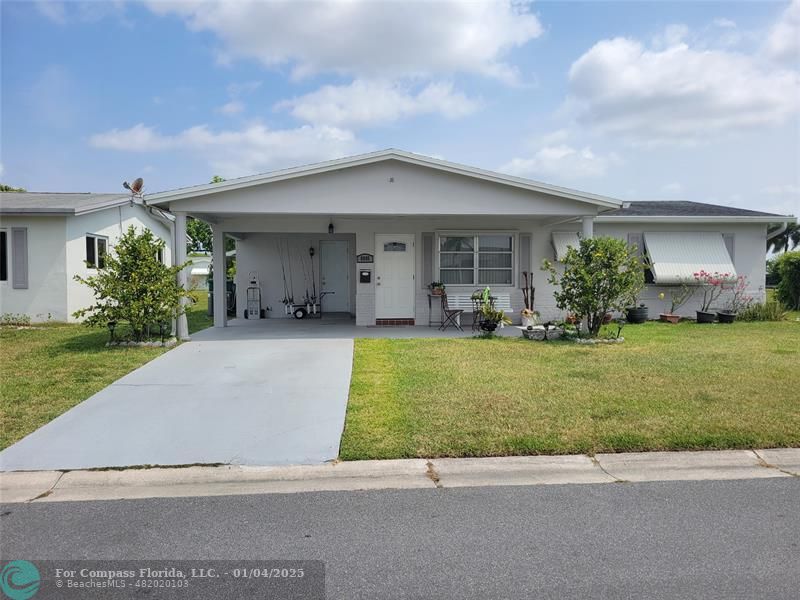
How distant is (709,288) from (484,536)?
1344cm

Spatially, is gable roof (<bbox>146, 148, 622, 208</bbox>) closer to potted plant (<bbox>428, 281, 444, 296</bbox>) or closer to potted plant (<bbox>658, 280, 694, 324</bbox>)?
potted plant (<bbox>428, 281, 444, 296</bbox>)

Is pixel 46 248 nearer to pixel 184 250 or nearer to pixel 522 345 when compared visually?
pixel 184 250

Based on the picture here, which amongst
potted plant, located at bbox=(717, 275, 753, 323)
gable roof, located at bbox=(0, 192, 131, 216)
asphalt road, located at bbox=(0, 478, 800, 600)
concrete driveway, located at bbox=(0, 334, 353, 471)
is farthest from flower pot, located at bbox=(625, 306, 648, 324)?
gable roof, located at bbox=(0, 192, 131, 216)

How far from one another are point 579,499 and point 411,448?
1.43m

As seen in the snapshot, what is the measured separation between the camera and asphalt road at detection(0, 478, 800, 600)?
2.87 m

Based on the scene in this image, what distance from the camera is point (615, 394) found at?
6309 millimetres

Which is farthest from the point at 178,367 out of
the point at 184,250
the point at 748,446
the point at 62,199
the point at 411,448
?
the point at 62,199

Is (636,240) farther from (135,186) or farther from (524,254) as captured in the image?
(135,186)

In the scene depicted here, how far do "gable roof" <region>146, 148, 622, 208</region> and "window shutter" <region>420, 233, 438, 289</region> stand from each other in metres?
2.90

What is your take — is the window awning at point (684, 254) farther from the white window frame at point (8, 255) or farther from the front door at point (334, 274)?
the white window frame at point (8, 255)

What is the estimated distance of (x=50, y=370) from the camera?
7.68 meters

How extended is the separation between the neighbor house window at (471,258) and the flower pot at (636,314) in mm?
3185

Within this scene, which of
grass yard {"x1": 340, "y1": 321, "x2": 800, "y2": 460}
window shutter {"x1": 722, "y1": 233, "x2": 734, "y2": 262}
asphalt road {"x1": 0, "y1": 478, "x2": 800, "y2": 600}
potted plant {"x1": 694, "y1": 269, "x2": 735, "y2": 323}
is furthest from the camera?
window shutter {"x1": 722, "y1": 233, "x2": 734, "y2": 262}

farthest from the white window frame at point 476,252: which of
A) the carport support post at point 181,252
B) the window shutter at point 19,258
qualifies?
the window shutter at point 19,258
